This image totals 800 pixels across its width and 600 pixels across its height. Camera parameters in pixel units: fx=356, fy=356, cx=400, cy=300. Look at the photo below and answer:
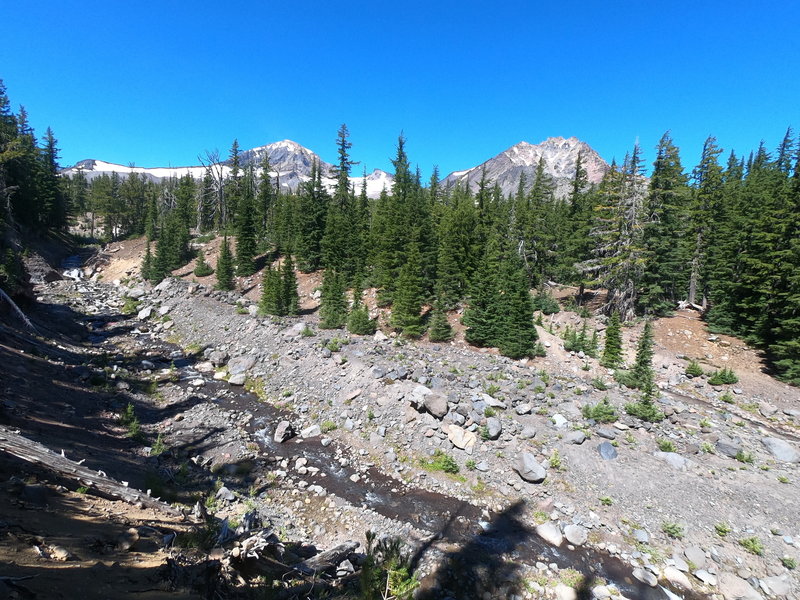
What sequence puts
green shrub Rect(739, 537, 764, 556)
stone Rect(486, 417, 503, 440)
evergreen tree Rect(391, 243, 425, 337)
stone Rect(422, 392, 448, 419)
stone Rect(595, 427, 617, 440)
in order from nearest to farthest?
1. green shrub Rect(739, 537, 764, 556)
2. stone Rect(595, 427, 617, 440)
3. stone Rect(486, 417, 503, 440)
4. stone Rect(422, 392, 448, 419)
5. evergreen tree Rect(391, 243, 425, 337)

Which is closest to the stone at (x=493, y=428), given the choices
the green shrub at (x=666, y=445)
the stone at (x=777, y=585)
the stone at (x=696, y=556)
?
the green shrub at (x=666, y=445)

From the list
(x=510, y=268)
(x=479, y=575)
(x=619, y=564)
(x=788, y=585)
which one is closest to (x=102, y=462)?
(x=479, y=575)

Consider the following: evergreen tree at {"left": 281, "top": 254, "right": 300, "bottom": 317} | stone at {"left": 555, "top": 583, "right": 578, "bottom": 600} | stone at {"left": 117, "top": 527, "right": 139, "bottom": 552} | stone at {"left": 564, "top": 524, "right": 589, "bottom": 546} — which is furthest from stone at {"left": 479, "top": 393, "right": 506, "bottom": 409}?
evergreen tree at {"left": 281, "top": 254, "right": 300, "bottom": 317}

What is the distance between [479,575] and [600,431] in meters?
8.17

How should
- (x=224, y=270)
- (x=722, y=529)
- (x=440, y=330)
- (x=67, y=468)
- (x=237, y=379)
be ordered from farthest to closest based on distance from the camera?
1. (x=224, y=270)
2. (x=440, y=330)
3. (x=237, y=379)
4. (x=722, y=529)
5. (x=67, y=468)

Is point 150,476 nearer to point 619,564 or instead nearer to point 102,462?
point 102,462

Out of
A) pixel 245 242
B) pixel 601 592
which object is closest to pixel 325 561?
pixel 601 592

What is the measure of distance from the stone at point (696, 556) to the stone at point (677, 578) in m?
0.64

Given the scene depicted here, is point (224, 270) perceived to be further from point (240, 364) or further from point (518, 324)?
point (518, 324)

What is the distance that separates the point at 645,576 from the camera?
32.6 ft

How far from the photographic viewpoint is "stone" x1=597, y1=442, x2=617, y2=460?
538 inches

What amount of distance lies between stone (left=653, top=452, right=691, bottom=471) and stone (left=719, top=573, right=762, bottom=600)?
12.1 feet

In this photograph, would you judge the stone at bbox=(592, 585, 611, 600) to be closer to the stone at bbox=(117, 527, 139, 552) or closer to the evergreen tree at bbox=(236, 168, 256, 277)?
the stone at bbox=(117, 527, 139, 552)

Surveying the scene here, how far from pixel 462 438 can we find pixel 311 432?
6.89m
